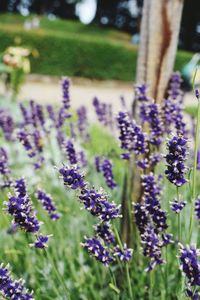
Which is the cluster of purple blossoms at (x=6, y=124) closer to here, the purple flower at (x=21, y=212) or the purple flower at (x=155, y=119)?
the purple flower at (x=155, y=119)

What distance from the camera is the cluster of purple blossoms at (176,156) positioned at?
1283 millimetres

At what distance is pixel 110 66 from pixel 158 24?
1687 centimetres

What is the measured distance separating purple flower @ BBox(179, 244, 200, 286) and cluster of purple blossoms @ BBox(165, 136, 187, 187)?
9.5 inches

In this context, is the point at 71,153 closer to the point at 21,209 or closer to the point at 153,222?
the point at 153,222

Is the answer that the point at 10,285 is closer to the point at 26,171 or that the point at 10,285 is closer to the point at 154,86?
the point at 154,86

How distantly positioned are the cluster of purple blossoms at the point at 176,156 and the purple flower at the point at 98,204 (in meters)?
0.20

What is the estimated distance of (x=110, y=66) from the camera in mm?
18891

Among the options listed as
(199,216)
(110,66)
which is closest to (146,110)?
(199,216)

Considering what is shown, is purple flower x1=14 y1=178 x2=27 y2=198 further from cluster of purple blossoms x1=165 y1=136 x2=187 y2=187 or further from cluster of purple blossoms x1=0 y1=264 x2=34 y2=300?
cluster of purple blossoms x1=165 y1=136 x2=187 y2=187

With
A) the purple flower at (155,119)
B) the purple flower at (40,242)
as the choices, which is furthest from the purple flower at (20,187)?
the purple flower at (155,119)

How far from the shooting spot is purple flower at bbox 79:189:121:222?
1.32 meters

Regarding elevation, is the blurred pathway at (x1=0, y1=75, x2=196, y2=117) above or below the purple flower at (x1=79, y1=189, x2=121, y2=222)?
below

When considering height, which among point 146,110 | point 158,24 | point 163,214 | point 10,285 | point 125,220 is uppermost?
point 158,24

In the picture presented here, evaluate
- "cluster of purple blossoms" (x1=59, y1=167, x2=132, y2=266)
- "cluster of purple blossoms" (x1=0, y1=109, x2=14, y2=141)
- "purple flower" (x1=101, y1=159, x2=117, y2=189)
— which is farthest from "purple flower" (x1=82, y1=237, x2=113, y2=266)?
"cluster of purple blossoms" (x1=0, y1=109, x2=14, y2=141)
